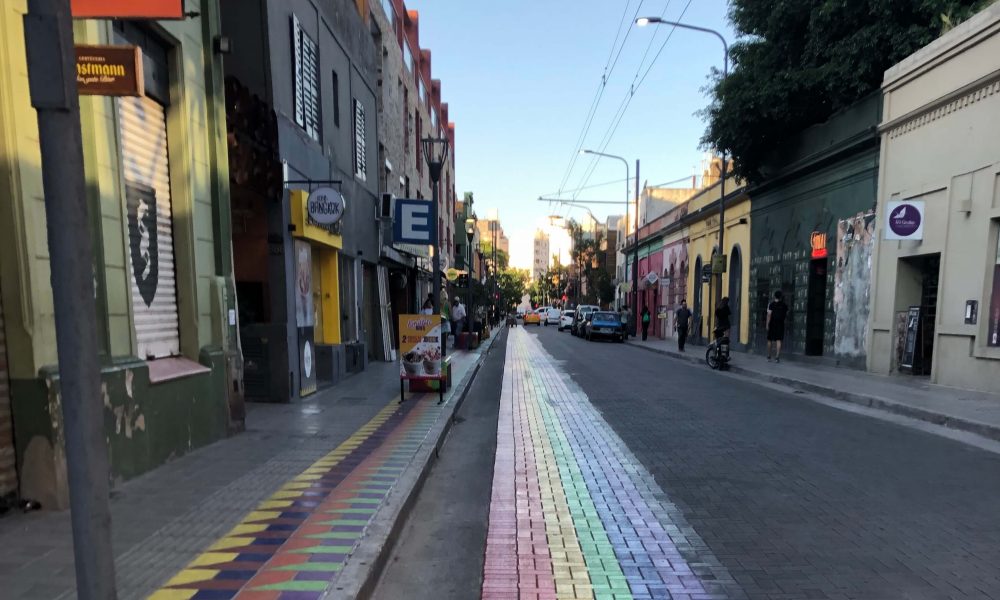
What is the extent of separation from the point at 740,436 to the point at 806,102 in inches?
536

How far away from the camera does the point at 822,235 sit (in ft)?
52.7

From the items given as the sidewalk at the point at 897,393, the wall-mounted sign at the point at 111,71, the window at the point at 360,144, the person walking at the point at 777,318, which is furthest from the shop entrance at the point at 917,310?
the wall-mounted sign at the point at 111,71

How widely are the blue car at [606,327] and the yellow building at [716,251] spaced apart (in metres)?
3.71

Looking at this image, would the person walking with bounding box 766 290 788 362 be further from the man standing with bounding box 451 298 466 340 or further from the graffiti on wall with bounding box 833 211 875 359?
the man standing with bounding box 451 298 466 340

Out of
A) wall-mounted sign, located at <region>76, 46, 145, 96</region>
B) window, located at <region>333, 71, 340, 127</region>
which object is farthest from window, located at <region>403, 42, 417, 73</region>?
wall-mounted sign, located at <region>76, 46, 145, 96</region>

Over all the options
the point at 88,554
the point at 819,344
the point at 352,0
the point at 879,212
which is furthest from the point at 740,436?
the point at 352,0

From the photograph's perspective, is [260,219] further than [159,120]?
Yes

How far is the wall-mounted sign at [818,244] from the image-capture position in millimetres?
15984

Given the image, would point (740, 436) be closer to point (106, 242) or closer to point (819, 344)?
point (106, 242)

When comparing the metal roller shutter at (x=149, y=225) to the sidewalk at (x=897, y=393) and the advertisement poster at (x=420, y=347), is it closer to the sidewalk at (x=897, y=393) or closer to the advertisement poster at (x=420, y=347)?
the advertisement poster at (x=420, y=347)

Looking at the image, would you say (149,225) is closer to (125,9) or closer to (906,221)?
(125,9)

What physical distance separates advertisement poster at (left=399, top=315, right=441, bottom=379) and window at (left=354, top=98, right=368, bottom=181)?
5975 mm

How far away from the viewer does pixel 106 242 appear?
16.0ft

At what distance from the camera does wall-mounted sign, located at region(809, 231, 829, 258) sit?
52.4 feet
